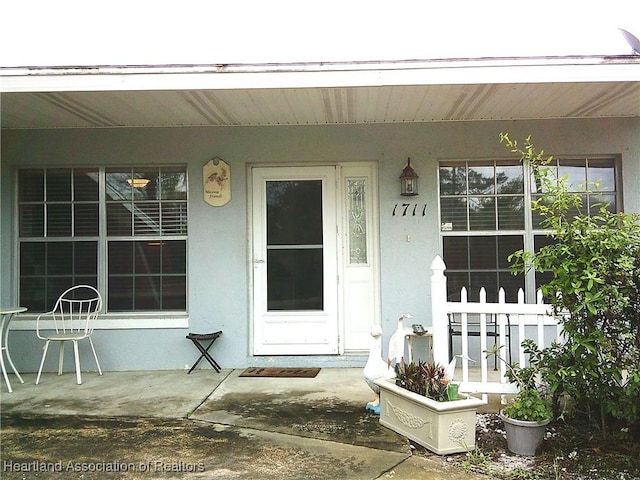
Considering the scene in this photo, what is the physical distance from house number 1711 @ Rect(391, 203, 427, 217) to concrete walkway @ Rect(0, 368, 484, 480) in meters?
1.60

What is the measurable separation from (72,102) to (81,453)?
2.79 m

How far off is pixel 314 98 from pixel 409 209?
145 centimetres

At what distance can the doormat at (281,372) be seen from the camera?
4.68 metres

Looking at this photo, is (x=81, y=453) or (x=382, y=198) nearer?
(x=81, y=453)

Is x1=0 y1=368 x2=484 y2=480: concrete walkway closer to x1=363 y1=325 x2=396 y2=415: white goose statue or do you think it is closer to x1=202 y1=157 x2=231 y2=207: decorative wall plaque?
x1=363 y1=325 x2=396 y2=415: white goose statue

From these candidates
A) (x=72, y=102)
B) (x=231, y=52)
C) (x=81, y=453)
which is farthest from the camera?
(x=231, y=52)

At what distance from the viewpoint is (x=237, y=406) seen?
379cm

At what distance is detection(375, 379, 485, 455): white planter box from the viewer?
2.87 m

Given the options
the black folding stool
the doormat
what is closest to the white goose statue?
the doormat

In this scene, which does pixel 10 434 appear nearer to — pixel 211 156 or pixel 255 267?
pixel 255 267

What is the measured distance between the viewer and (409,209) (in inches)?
195

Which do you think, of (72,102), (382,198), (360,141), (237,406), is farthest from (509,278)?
(72,102)

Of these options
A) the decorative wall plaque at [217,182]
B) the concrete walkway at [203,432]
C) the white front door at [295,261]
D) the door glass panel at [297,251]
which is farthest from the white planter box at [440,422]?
the decorative wall plaque at [217,182]

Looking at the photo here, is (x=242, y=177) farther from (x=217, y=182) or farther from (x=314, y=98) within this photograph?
(x=314, y=98)
